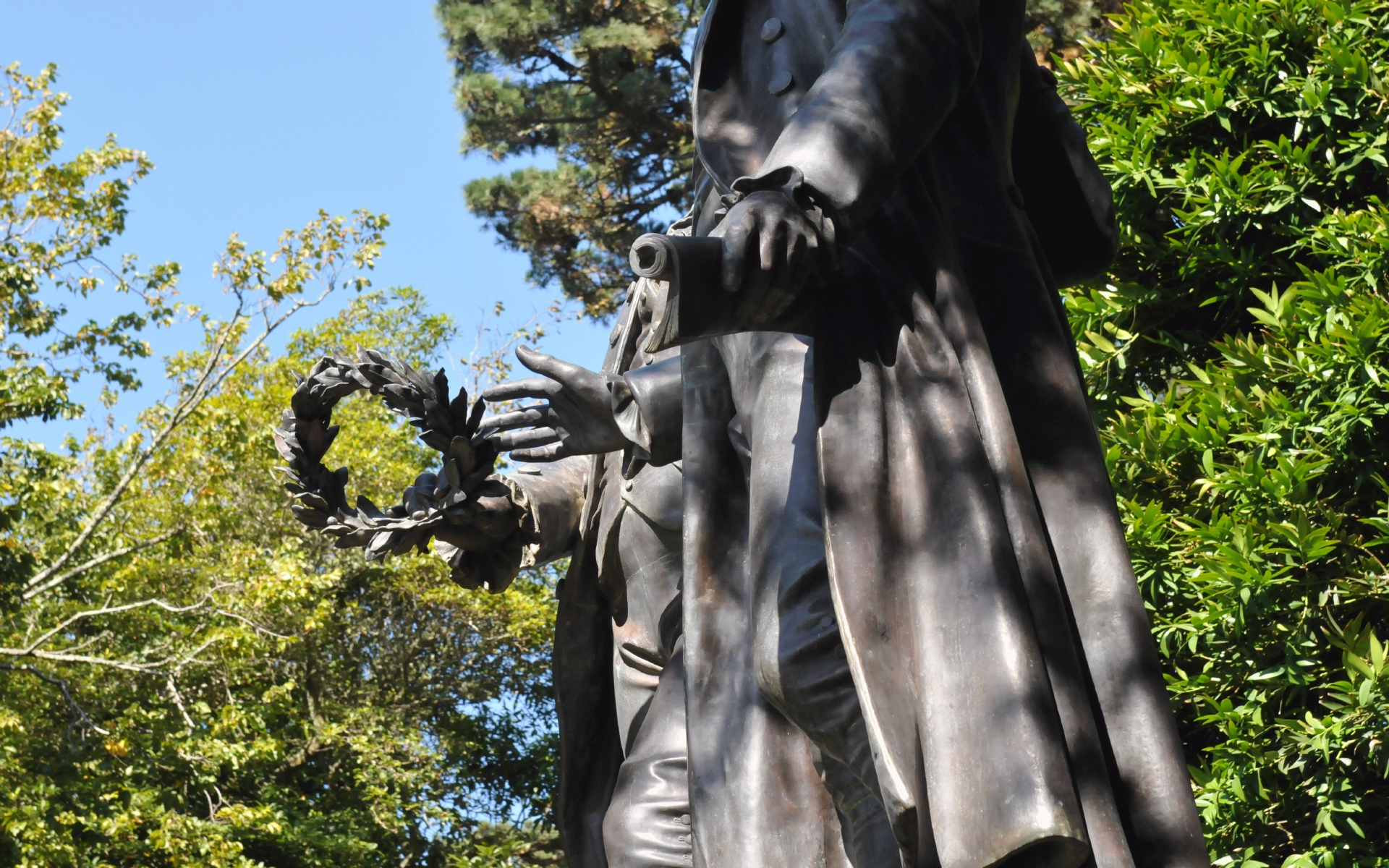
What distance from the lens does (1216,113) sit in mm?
6367

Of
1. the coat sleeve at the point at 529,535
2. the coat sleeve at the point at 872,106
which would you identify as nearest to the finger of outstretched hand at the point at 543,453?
the coat sleeve at the point at 529,535

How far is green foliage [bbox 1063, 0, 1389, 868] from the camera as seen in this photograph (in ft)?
17.4

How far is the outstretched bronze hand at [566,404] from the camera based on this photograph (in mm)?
3057

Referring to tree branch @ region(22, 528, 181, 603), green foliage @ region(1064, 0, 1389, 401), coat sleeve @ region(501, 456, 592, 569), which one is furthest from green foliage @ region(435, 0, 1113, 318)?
coat sleeve @ region(501, 456, 592, 569)

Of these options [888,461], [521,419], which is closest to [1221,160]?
[521,419]

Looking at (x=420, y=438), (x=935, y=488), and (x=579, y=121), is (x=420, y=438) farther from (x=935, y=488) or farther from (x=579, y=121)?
(x=579, y=121)

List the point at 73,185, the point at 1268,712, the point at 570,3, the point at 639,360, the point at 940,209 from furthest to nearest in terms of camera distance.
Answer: the point at 570,3
the point at 73,185
the point at 1268,712
the point at 639,360
the point at 940,209

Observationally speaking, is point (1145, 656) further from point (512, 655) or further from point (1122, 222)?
point (512, 655)

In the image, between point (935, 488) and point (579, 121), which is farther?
point (579, 121)

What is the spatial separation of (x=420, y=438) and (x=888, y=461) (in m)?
1.21

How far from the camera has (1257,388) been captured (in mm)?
5719

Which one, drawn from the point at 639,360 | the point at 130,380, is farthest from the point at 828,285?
the point at 130,380

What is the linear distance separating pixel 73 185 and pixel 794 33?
1407cm

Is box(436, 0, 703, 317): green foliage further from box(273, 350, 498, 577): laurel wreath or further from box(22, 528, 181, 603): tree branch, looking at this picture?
box(273, 350, 498, 577): laurel wreath
